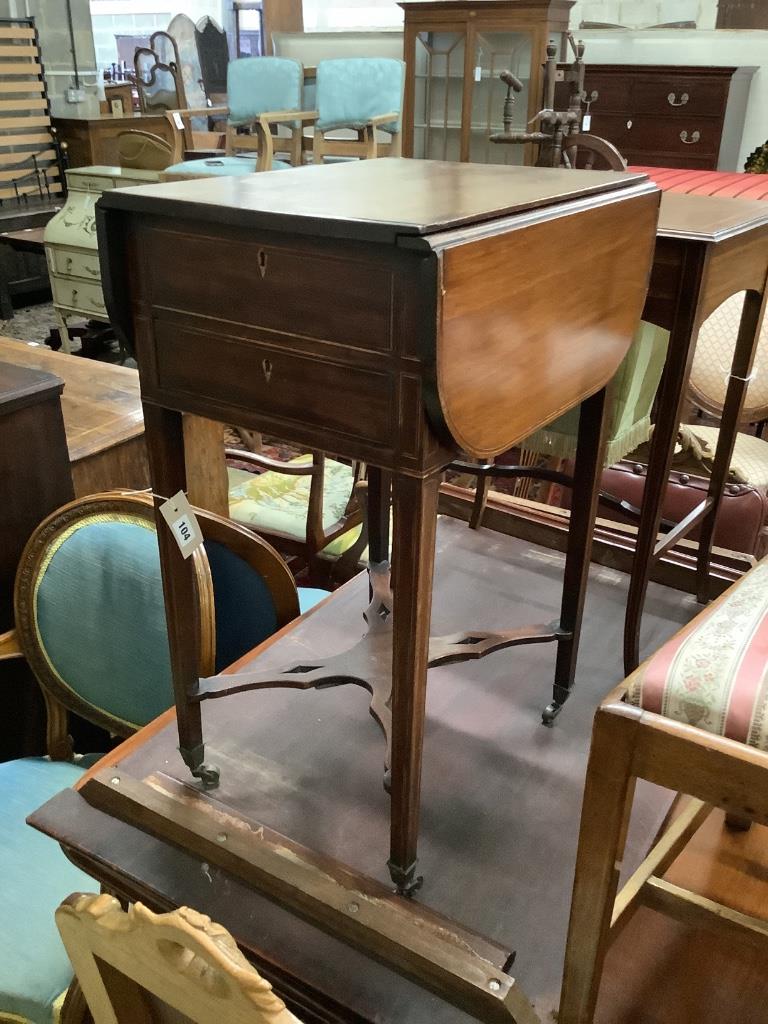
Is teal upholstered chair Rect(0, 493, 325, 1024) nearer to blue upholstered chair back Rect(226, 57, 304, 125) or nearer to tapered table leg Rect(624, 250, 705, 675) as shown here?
tapered table leg Rect(624, 250, 705, 675)

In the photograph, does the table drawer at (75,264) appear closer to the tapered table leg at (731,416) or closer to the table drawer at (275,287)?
the tapered table leg at (731,416)

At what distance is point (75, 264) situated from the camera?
165 inches

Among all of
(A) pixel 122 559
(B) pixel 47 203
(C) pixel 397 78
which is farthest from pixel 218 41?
(A) pixel 122 559

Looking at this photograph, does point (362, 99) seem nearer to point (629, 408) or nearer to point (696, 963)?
point (629, 408)

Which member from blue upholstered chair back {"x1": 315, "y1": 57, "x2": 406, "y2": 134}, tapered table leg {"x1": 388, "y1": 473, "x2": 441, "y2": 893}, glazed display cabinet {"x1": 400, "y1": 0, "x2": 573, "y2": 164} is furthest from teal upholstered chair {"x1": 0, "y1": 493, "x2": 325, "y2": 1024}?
blue upholstered chair back {"x1": 315, "y1": 57, "x2": 406, "y2": 134}

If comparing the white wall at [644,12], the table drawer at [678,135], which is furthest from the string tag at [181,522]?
the white wall at [644,12]

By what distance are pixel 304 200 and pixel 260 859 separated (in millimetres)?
729

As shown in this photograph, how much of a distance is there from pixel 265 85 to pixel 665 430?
455cm

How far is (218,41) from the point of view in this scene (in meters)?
6.84

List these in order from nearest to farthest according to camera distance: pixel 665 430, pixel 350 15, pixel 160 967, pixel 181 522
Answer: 1. pixel 160 967
2. pixel 181 522
3. pixel 665 430
4. pixel 350 15

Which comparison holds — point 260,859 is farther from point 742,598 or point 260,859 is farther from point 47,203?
point 47,203

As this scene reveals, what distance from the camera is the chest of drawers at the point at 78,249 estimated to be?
13.6 ft

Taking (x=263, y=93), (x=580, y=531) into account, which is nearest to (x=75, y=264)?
(x=263, y=93)

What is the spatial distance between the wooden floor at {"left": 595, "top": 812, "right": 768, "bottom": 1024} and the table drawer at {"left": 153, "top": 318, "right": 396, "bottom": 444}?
724 mm
